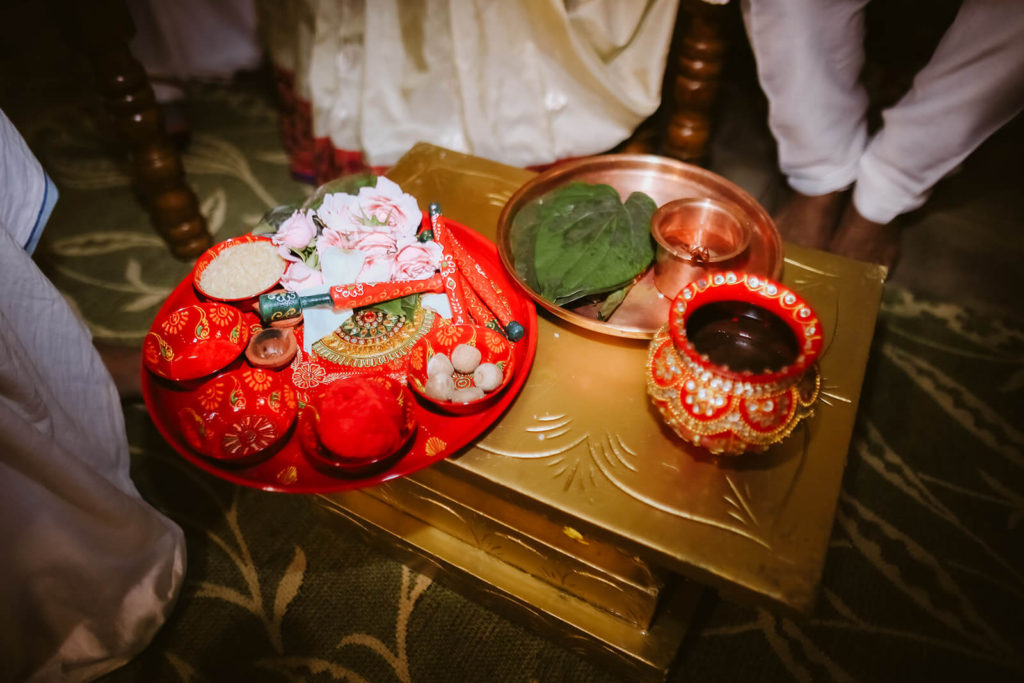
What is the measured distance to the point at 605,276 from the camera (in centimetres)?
72

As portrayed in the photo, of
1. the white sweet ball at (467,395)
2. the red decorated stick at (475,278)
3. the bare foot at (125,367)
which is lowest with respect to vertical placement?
the bare foot at (125,367)

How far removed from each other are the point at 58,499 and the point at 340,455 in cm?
39

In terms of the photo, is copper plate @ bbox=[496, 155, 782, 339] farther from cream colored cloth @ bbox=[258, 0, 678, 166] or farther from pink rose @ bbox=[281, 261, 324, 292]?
cream colored cloth @ bbox=[258, 0, 678, 166]

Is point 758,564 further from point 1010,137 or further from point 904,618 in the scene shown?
point 1010,137

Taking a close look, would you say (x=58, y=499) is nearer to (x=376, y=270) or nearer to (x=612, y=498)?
(x=376, y=270)

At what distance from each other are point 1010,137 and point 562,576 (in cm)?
150

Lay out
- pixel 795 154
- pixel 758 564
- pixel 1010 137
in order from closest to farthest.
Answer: pixel 758 564 → pixel 795 154 → pixel 1010 137

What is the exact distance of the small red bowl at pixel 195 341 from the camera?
0.67 m

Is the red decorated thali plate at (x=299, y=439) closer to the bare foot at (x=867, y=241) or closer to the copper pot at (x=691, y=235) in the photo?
the copper pot at (x=691, y=235)

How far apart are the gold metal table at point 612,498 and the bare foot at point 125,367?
49 centimetres

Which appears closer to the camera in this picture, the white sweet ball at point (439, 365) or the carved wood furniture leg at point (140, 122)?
the white sweet ball at point (439, 365)

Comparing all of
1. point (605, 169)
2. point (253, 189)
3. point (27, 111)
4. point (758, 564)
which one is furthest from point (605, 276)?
point (27, 111)

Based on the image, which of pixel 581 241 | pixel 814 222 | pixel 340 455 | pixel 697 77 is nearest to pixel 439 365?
pixel 340 455

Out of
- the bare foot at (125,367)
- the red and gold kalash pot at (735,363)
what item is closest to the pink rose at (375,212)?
the red and gold kalash pot at (735,363)
